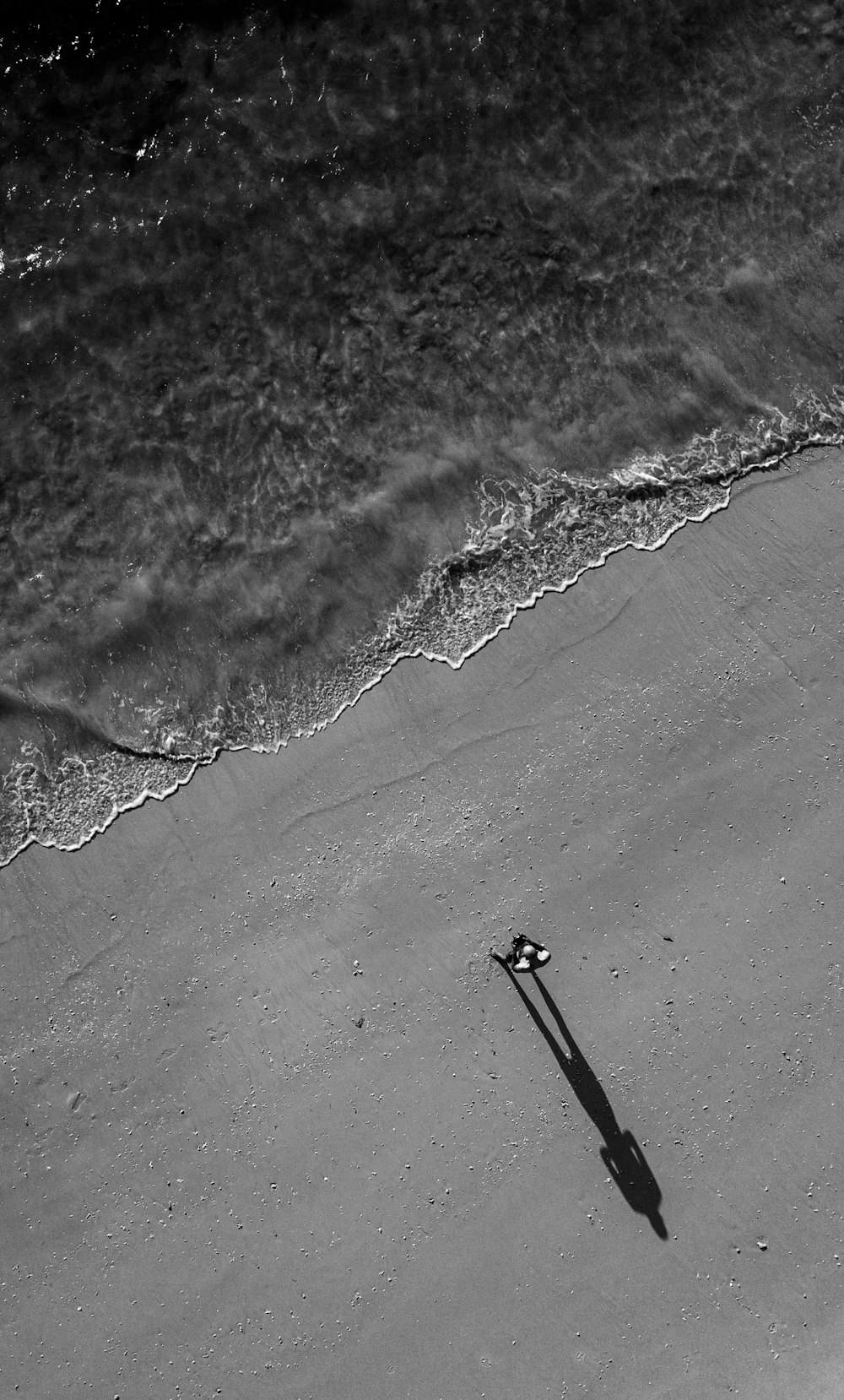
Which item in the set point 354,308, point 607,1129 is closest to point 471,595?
point 354,308

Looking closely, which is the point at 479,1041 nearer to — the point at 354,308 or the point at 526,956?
the point at 526,956

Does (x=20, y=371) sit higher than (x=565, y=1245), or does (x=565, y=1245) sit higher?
(x=20, y=371)

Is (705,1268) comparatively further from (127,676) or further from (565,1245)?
(127,676)

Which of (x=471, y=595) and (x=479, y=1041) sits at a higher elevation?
(x=471, y=595)

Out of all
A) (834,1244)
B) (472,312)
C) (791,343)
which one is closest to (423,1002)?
(834,1244)

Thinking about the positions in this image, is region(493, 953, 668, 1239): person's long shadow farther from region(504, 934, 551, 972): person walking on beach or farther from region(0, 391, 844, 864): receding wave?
region(0, 391, 844, 864): receding wave

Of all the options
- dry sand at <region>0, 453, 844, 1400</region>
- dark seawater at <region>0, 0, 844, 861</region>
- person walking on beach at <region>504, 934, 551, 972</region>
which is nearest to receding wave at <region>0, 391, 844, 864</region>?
dark seawater at <region>0, 0, 844, 861</region>

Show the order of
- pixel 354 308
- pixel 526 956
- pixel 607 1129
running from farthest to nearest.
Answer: pixel 354 308, pixel 607 1129, pixel 526 956
